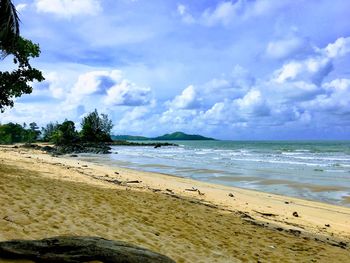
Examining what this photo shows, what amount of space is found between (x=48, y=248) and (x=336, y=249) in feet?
22.9

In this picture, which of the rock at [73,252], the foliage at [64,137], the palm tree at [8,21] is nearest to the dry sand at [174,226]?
the rock at [73,252]

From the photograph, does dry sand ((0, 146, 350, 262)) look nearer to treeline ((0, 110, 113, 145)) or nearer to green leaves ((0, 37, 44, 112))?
green leaves ((0, 37, 44, 112))

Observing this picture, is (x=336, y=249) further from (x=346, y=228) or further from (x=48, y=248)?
(x=48, y=248)

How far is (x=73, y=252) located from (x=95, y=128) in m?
101

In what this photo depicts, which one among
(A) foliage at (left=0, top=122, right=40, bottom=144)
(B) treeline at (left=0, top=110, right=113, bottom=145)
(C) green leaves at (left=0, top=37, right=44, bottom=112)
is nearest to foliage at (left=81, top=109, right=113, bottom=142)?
(B) treeline at (left=0, top=110, right=113, bottom=145)

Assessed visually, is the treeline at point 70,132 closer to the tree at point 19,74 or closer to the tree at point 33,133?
the tree at point 33,133

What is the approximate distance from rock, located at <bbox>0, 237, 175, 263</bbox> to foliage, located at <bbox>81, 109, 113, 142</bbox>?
91029mm

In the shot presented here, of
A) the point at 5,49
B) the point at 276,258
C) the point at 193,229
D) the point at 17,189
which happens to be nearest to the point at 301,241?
the point at 276,258

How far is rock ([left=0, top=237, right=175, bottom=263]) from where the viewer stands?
4.67 meters

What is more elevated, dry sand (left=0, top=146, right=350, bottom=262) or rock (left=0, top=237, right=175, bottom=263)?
rock (left=0, top=237, right=175, bottom=263)

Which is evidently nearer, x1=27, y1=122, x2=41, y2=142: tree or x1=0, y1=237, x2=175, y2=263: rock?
x1=0, y1=237, x2=175, y2=263: rock

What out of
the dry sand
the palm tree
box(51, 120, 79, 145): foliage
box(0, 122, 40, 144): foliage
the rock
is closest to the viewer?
the rock

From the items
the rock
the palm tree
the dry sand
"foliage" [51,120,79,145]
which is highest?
the palm tree

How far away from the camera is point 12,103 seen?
16.5 m
